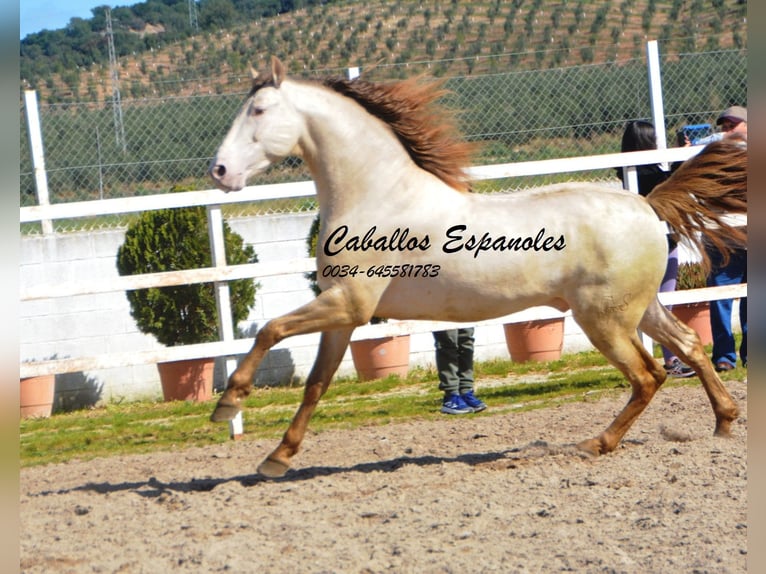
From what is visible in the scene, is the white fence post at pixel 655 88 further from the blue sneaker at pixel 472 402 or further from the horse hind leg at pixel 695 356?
the horse hind leg at pixel 695 356

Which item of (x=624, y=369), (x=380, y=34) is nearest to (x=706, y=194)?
(x=624, y=369)

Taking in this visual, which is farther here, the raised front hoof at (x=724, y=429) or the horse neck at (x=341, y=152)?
the raised front hoof at (x=724, y=429)

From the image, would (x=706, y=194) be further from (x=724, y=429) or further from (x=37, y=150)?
(x=37, y=150)

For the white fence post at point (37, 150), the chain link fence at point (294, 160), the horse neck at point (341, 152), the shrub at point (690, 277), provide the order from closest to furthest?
the horse neck at point (341, 152) → the shrub at point (690, 277) → the white fence post at point (37, 150) → the chain link fence at point (294, 160)

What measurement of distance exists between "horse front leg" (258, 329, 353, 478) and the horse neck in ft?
2.41

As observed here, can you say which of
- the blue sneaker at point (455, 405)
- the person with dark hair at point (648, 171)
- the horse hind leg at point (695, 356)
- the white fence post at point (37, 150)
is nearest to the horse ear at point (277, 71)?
the horse hind leg at point (695, 356)

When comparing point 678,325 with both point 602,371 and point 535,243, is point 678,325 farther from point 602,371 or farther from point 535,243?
point 602,371

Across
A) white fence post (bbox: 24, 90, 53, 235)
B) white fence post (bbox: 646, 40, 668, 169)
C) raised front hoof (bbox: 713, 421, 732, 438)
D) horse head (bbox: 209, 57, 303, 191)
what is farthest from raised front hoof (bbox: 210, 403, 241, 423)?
white fence post (bbox: 24, 90, 53, 235)

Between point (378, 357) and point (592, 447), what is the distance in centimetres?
407

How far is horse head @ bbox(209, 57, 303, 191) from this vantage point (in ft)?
16.0

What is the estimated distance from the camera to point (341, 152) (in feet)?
16.7

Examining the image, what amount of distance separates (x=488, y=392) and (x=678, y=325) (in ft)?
8.92

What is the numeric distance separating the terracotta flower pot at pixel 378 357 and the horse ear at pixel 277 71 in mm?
4392

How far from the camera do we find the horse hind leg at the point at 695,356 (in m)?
5.47
